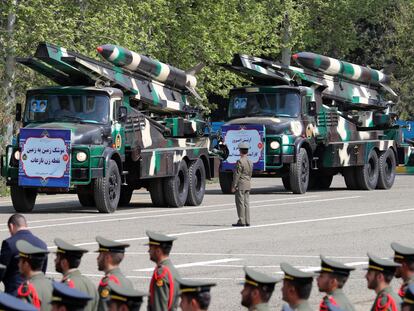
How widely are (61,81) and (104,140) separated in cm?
235

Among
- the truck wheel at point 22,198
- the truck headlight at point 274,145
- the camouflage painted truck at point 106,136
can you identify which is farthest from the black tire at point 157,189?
the truck headlight at point 274,145

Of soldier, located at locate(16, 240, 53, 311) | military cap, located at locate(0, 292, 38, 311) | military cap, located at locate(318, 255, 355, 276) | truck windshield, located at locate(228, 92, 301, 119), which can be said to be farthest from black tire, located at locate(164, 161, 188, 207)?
military cap, located at locate(0, 292, 38, 311)

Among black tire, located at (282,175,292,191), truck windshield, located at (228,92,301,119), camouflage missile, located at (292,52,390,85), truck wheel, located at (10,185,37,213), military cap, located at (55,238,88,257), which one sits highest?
camouflage missile, located at (292,52,390,85)

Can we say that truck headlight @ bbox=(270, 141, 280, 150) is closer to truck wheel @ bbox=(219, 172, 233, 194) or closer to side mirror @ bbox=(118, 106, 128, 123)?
truck wheel @ bbox=(219, 172, 233, 194)

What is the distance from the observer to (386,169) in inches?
1555

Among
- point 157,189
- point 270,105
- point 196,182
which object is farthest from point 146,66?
point 270,105

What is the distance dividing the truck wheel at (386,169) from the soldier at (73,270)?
2868cm

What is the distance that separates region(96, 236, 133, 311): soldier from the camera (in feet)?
33.8

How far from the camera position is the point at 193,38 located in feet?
156

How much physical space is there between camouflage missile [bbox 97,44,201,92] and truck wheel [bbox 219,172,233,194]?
8.86 feet

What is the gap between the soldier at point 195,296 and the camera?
8.87m

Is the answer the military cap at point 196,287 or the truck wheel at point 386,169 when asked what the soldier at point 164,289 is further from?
the truck wheel at point 386,169

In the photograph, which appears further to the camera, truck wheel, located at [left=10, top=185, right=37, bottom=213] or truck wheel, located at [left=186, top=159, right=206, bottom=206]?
truck wheel, located at [left=186, top=159, right=206, bottom=206]

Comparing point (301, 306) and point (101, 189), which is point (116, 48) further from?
point (301, 306)
